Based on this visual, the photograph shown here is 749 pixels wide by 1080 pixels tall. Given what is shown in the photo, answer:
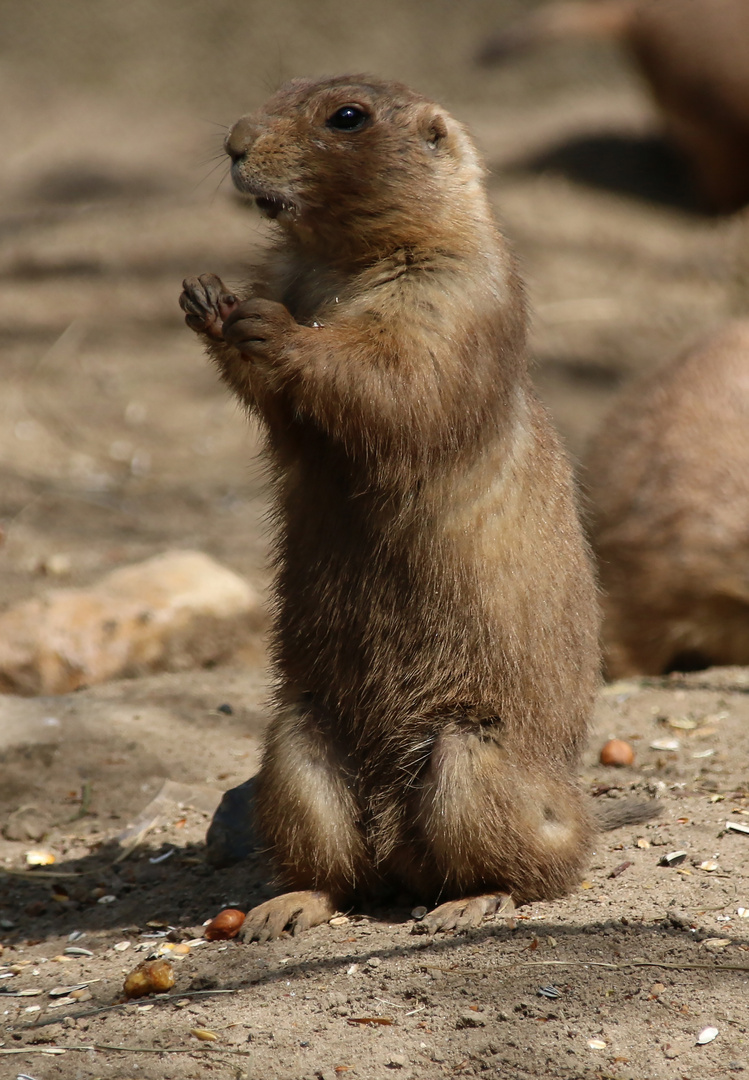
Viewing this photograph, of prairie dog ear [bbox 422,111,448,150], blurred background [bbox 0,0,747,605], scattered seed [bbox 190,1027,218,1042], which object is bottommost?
scattered seed [bbox 190,1027,218,1042]

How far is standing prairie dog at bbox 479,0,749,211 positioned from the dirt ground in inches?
20.6

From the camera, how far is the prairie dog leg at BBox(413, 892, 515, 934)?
11.8 feet

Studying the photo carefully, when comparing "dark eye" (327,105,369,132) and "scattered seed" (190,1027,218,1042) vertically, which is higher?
"dark eye" (327,105,369,132)

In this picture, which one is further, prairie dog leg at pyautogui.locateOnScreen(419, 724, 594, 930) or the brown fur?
the brown fur

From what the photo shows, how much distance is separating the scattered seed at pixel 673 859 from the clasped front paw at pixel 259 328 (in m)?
1.92

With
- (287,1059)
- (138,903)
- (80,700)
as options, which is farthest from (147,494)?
(287,1059)

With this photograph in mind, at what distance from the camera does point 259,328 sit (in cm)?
351

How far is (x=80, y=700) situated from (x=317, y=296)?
232cm

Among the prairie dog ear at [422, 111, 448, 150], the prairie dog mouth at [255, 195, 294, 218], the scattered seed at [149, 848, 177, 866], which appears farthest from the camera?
the scattered seed at [149, 848, 177, 866]

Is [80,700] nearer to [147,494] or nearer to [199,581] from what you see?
[199,581]

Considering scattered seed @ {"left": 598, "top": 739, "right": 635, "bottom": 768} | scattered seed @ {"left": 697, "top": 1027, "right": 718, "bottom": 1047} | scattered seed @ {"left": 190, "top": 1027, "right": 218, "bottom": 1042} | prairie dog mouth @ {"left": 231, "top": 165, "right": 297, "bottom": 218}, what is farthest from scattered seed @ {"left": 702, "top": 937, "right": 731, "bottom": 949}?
prairie dog mouth @ {"left": 231, "top": 165, "right": 297, "bottom": 218}

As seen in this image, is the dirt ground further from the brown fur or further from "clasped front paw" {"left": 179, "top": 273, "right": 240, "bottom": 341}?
"clasped front paw" {"left": 179, "top": 273, "right": 240, "bottom": 341}

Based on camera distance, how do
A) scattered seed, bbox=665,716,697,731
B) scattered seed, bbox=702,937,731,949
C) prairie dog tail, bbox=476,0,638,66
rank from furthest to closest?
1. prairie dog tail, bbox=476,0,638,66
2. scattered seed, bbox=665,716,697,731
3. scattered seed, bbox=702,937,731,949

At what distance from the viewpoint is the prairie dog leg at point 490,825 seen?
3.65 m
